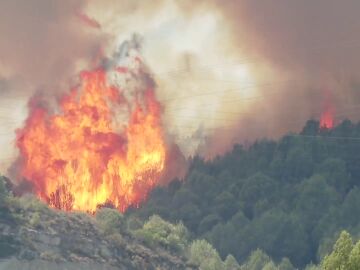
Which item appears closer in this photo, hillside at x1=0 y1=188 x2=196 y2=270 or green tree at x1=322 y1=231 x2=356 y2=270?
green tree at x1=322 y1=231 x2=356 y2=270

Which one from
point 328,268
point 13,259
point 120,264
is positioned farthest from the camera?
point 120,264

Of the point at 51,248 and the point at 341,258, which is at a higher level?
the point at 51,248

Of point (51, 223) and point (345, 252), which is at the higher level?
point (51, 223)

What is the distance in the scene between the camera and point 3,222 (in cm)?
19600

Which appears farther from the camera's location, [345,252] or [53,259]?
[53,259]

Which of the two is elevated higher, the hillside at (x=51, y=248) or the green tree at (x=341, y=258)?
the hillside at (x=51, y=248)

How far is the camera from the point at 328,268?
316ft

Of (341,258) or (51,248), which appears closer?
(341,258)

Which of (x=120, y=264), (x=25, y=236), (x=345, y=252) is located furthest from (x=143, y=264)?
(x=345, y=252)

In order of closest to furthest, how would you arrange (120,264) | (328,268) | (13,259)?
(328,268)
(13,259)
(120,264)

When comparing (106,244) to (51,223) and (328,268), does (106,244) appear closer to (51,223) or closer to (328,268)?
(51,223)

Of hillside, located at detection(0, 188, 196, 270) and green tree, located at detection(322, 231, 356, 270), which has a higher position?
hillside, located at detection(0, 188, 196, 270)

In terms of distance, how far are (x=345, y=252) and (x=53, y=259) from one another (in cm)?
9244

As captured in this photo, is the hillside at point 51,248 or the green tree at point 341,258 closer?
Answer: the green tree at point 341,258
